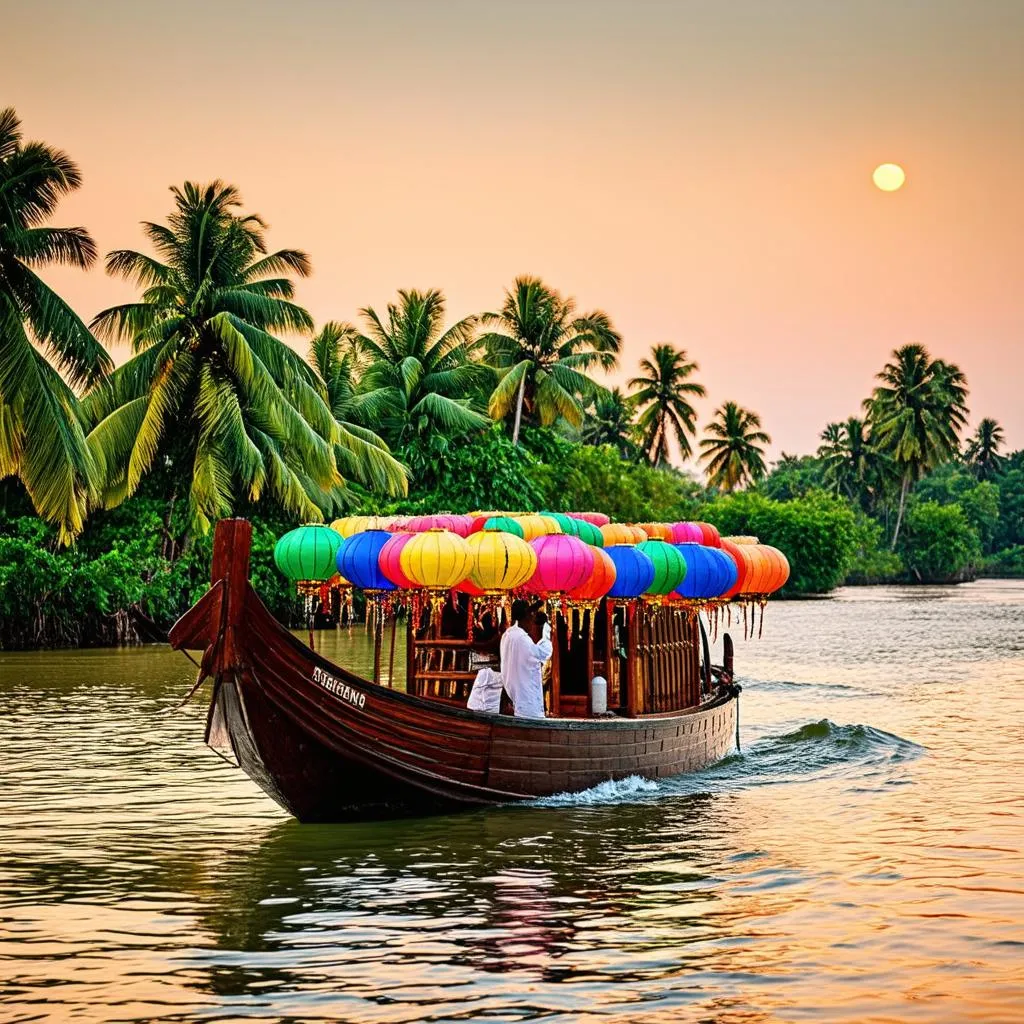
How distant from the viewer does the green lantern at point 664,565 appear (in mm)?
11852

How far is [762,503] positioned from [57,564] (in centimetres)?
4075

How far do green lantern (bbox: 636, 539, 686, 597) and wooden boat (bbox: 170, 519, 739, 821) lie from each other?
12.4 inches

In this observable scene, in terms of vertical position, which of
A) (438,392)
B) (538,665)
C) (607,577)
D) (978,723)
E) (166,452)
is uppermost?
(438,392)

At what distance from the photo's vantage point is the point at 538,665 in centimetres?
1088

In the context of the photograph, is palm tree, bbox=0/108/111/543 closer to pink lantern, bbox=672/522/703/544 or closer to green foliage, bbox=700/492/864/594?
pink lantern, bbox=672/522/703/544

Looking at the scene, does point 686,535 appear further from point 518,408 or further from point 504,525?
point 518,408

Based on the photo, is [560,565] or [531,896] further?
[560,565]

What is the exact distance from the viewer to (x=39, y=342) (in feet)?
62.9

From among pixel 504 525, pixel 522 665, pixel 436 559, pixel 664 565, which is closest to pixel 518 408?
pixel 664 565

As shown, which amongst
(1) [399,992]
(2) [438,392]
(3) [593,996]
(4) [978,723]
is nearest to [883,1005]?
(3) [593,996]

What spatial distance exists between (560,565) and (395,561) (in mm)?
1267

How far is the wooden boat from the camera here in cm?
916

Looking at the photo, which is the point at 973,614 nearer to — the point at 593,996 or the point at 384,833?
the point at 384,833

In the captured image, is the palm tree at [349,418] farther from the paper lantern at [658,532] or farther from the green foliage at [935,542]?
the green foliage at [935,542]
